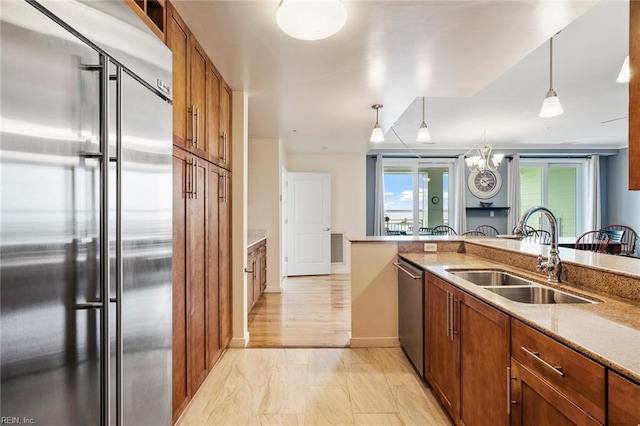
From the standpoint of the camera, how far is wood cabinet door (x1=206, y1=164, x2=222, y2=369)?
8.18ft

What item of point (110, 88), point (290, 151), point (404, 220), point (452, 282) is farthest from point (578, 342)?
point (404, 220)

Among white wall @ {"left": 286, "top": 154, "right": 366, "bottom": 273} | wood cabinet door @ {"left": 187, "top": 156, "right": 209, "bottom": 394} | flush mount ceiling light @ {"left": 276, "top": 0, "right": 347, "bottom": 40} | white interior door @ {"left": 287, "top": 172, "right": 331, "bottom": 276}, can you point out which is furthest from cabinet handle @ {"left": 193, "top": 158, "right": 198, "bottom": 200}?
white wall @ {"left": 286, "top": 154, "right": 366, "bottom": 273}

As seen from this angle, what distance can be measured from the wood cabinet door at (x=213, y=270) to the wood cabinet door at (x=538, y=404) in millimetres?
2013

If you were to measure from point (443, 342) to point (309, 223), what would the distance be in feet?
14.7

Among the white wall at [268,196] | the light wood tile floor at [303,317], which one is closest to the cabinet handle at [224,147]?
the light wood tile floor at [303,317]

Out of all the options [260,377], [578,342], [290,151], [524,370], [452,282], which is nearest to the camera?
[578,342]

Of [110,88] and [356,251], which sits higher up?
[110,88]

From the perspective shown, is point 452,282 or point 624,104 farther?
point 624,104

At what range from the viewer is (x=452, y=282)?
6.15 feet

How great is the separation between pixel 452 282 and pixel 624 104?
4.65m

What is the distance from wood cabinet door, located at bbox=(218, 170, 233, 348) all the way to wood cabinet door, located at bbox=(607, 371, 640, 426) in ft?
8.16

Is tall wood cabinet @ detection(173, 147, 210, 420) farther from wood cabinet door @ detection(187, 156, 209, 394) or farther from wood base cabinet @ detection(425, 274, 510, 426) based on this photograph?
wood base cabinet @ detection(425, 274, 510, 426)

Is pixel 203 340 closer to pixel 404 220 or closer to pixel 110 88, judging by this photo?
pixel 110 88

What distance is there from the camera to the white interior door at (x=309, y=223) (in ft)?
20.7
